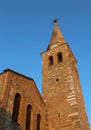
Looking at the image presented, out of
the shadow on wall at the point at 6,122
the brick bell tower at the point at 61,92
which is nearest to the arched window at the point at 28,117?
the shadow on wall at the point at 6,122

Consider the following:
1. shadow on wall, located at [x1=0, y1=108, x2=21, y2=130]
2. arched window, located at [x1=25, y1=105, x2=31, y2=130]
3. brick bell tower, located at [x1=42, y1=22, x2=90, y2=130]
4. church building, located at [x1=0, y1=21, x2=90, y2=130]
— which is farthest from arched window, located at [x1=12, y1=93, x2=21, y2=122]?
brick bell tower, located at [x1=42, y1=22, x2=90, y2=130]

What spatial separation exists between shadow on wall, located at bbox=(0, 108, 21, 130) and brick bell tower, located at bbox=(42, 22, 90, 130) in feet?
13.1

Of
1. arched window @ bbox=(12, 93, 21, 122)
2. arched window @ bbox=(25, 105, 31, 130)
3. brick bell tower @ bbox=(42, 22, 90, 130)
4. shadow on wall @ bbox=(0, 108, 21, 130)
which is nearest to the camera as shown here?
shadow on wall @ bbox=(0, 108, 21, 130)

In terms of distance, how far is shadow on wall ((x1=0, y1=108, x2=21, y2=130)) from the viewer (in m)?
9.35

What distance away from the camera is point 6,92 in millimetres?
10664

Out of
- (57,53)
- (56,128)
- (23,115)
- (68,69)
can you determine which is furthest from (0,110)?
(57,53)

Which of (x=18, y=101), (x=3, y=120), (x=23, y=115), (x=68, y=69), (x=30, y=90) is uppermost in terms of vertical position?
(x=68, y=69)

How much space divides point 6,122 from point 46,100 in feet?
20.3

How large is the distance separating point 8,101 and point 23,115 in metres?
1.46

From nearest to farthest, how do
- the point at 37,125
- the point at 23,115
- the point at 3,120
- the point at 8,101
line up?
the point at 3,120 → the point at 8,101 → the point at 23,115 → the point at 37,125

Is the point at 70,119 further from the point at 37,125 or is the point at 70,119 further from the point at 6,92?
the point at 6,92

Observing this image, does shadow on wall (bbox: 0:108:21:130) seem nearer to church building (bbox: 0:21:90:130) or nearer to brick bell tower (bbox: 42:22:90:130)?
church building (bbox: 0:21:90:130)

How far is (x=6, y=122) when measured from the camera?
31.5ft

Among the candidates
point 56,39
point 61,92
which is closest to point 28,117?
point 61,92
